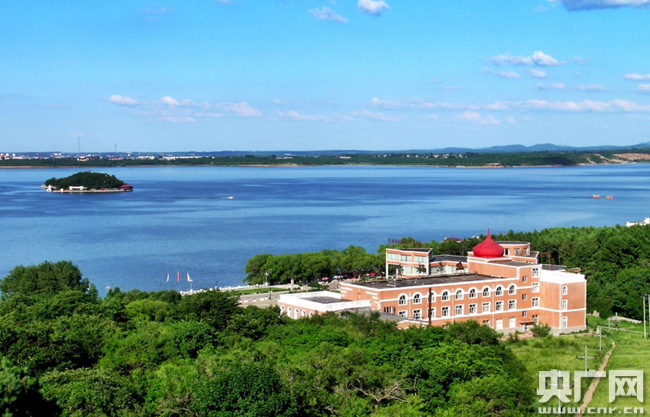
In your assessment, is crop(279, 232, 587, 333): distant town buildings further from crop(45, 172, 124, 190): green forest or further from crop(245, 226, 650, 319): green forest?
crop(45, 172, 124, 190): green forest

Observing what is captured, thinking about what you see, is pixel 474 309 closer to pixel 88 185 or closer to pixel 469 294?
pixel 469 294

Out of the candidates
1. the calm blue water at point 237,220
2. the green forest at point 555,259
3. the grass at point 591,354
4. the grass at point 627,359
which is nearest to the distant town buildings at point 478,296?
the grass at point 591,354

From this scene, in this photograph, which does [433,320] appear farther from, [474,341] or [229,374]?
[229,374]

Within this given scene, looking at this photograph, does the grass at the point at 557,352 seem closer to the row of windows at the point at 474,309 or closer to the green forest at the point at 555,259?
the row of windows at the point at 474,309

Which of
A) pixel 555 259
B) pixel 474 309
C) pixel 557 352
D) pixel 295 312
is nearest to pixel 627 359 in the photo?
pixel 557 352

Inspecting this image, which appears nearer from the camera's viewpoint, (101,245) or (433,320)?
(433,320)

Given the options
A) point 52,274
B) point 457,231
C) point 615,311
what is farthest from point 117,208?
point 615,311
